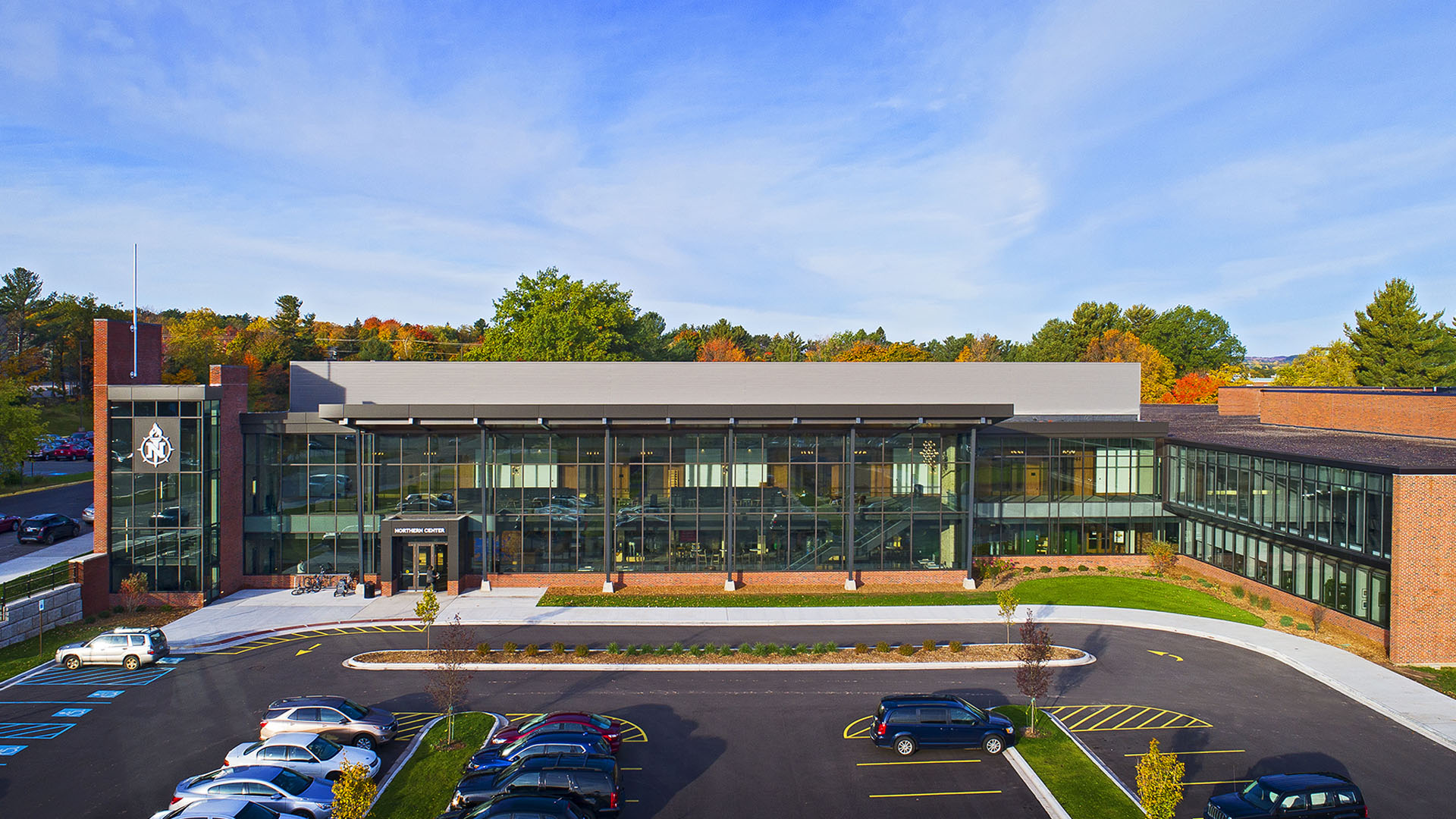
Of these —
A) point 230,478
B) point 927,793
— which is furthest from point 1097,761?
point 230,478

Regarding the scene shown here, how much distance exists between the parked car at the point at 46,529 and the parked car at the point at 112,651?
20.6 meters

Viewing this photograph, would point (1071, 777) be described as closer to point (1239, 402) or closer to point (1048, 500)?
point (1048, 500)

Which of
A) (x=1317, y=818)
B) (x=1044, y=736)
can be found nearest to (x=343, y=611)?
(x=1044, y=736)

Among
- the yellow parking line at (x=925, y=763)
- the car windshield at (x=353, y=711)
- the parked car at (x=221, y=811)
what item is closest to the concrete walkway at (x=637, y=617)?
the car windshield at (x=353, y=711)

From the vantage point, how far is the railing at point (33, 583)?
31.6 meters

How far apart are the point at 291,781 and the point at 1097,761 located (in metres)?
20.4

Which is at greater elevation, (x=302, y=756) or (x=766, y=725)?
(x=302, y=756)

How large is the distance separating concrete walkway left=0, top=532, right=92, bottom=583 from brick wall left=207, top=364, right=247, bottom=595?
8.49 metres

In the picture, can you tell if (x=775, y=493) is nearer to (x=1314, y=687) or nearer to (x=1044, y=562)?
(x=1044, y=562)

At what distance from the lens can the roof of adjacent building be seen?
29.5m

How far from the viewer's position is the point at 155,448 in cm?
3488

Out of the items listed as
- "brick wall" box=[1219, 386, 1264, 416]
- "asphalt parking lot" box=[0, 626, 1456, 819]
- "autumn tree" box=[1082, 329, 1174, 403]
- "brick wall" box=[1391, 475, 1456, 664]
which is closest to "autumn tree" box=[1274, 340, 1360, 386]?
"autumn tree" box=[1082, 329, 1174, 403]

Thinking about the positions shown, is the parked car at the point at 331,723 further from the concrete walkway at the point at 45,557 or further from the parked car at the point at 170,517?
the concrete walkway at the point at 45,557

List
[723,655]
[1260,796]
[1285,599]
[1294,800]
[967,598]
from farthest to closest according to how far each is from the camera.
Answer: [967,598] < [1285,599] < [723,655] < [1260,796] < [1294,800]
